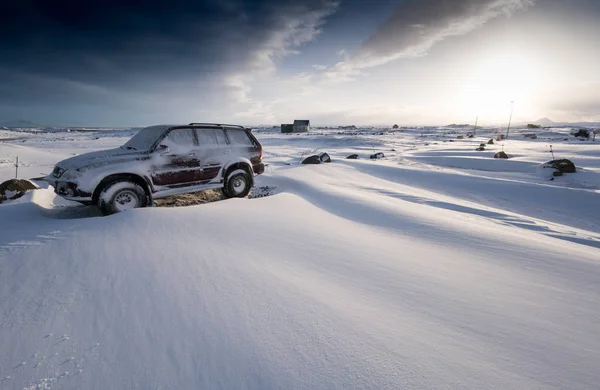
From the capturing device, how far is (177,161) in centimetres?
536

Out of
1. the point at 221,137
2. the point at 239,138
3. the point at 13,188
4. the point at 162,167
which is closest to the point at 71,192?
the point at 162,167

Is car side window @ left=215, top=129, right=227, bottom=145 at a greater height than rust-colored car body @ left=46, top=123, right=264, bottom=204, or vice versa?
car side window @ left=215, top=129, right=227, bottom=145

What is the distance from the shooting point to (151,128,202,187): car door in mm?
5133

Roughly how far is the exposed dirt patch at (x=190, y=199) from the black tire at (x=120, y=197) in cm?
101

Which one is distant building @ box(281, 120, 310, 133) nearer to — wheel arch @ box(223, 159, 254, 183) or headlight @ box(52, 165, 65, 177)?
wheel arch @ box(223, 159, 254, 183)

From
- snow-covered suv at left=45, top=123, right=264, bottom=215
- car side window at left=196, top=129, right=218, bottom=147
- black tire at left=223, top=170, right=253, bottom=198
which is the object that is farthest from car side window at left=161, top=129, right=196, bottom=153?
black tire at left=223, top=170, right=253, bottom=198

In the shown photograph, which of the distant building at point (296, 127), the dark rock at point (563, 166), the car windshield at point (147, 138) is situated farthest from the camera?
the distant building at point (296, 127)

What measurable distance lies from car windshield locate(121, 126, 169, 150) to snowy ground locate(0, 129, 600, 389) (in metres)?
2.05

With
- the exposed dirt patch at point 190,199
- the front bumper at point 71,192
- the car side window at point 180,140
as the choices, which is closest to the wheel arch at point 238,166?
the exposed dirt patch at point 190,199

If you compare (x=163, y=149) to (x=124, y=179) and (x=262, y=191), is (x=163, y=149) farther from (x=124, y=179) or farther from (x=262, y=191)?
(x=262, y=191)

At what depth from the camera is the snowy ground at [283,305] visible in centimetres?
147

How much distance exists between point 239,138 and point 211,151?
0.96m

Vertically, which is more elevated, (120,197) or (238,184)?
(120,197)

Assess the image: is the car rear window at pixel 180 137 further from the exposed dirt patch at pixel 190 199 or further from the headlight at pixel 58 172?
the headlight at pixel 58 172
